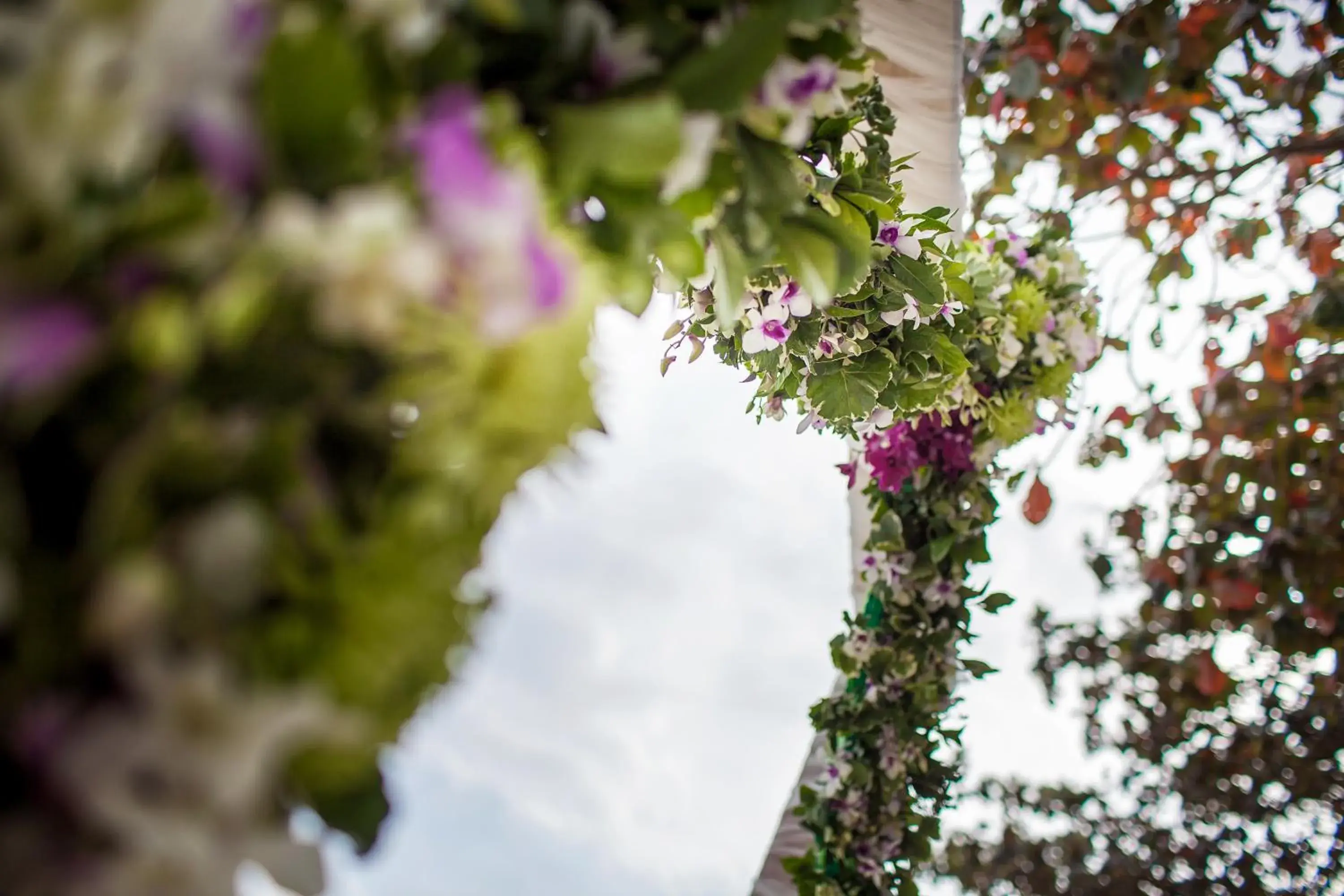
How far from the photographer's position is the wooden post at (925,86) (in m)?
1.41

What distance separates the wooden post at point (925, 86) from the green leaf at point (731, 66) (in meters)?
1.12

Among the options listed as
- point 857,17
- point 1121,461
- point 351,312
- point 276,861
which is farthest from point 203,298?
point 1121,461

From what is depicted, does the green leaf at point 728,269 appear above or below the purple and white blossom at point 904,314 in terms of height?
below

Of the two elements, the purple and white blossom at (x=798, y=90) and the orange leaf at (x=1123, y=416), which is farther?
the orange leaf at (x=1123, y=416)

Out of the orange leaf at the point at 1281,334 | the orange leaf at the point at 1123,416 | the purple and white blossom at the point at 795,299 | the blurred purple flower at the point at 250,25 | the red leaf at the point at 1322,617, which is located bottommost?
the blurred purple flower at the point at 250,25

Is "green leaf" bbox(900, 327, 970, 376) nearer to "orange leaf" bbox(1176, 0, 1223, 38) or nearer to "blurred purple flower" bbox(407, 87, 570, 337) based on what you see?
"blurred purple flower" bbox(407, 87, 570, 337)

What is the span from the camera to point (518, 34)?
0.32 m

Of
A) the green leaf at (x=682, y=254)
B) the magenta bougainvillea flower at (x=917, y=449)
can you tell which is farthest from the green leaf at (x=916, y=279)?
the magenta bougainvillea flower at (x=917, y=449)

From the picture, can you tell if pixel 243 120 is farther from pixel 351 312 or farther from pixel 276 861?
pixel 276 861

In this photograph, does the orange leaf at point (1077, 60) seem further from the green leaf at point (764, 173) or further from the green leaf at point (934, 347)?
the green leaf at point (764, 173)

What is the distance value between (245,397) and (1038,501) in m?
2.06

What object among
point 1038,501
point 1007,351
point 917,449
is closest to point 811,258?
point 1007,351

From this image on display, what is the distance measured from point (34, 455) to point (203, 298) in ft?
0.21

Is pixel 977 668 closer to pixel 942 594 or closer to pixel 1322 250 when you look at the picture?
pixel 942 594
